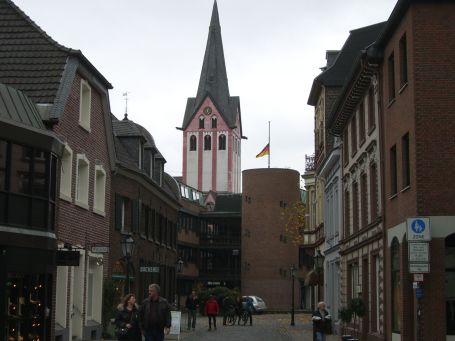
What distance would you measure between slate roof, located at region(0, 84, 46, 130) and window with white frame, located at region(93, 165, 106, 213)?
23.1 feet

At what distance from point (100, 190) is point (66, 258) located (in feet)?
26.1

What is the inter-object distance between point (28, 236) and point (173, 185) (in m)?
36.6

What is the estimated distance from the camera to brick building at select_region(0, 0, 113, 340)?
1005 inches

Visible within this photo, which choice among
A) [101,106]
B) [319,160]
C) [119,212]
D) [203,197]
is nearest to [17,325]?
[101,106]

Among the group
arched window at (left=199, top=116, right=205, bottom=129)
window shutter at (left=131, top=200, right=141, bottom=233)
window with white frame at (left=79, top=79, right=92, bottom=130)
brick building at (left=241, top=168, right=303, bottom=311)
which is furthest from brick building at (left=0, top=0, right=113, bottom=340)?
arched window at (left=199, top=116, right=205, bottom=129)

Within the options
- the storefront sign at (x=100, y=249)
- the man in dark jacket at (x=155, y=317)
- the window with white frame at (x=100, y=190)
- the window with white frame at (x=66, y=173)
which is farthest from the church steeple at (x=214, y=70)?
the man in dark jacket at (x=155, y=317)

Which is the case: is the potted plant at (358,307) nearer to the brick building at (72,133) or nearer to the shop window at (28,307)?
the brick building at (72,133)

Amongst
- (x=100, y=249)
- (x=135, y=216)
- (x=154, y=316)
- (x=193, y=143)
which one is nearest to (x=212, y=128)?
(x=193, y=143)

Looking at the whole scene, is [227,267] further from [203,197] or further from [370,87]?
[370,87]

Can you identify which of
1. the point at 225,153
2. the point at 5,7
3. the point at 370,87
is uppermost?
the point at 225,153

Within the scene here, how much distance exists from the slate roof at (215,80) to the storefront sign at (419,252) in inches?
4367

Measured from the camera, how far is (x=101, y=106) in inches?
1212

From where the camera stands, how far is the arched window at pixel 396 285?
22.6 meters

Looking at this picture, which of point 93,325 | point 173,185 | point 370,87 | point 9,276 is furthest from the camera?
point 173,185
